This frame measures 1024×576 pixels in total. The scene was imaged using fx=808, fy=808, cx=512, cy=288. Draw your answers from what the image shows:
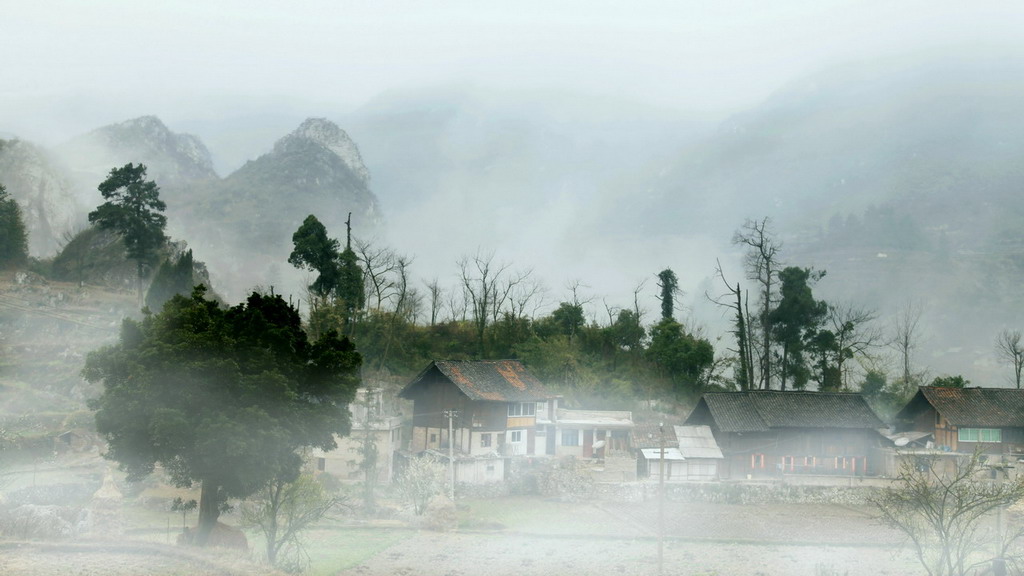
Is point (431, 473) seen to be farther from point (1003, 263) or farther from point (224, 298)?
point (1003, 263)

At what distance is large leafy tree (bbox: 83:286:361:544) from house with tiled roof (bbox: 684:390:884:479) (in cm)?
3269

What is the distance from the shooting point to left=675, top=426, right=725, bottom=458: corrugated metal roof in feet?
178

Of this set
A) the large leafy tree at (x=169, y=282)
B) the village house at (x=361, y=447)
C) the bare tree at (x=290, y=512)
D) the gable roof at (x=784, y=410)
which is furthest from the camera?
the large leafy tree at (x=169, y=282)

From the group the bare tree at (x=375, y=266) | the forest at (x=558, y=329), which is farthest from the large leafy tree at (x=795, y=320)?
the bare tree at (x=375, y=266)

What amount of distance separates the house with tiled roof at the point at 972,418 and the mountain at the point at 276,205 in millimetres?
67889

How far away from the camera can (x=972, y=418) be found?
196 feet

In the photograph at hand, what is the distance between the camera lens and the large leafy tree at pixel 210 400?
93.9 ft

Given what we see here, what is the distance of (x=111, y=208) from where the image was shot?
6194 cm

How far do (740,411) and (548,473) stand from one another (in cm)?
1598

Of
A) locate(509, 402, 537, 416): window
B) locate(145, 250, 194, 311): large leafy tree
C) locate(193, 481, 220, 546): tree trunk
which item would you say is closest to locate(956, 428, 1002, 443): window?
locate(509, 402, 537, 416): window

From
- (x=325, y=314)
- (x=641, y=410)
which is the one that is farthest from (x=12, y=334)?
(x=641, y=410)

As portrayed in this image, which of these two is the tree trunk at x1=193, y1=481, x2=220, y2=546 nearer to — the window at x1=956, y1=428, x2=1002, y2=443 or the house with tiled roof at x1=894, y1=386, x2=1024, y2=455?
the house with tiled roof at x1=894, y1=386, x2=1024, y2=455

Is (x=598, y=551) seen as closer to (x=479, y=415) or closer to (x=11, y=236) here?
(x=479, y=415)

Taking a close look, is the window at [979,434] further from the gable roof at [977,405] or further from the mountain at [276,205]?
the mountain at [276,205]
